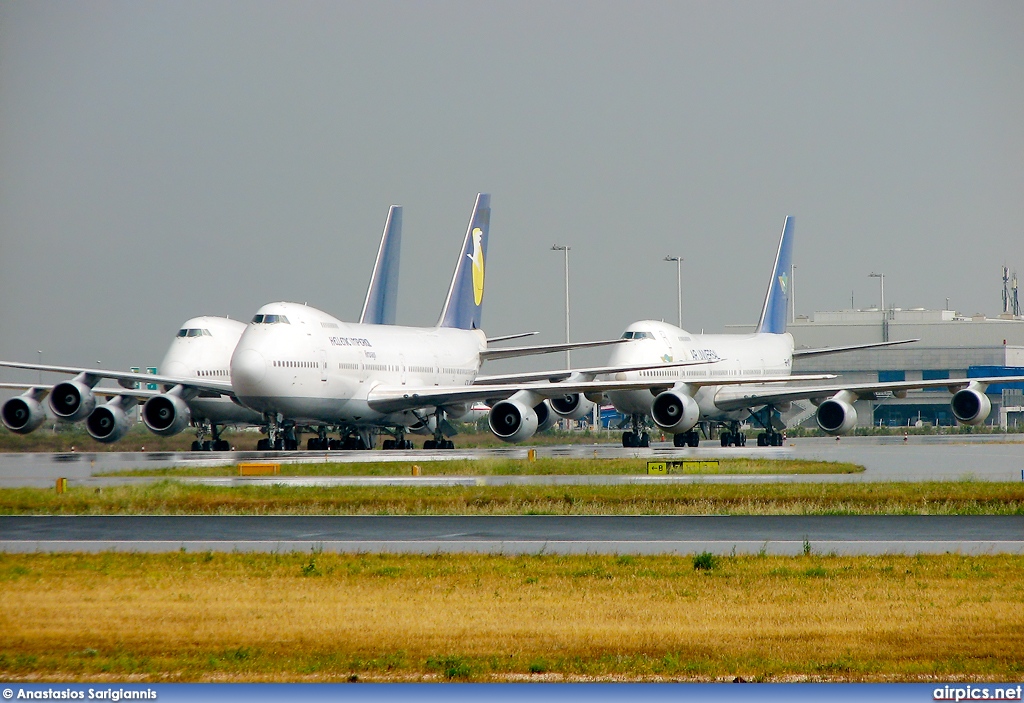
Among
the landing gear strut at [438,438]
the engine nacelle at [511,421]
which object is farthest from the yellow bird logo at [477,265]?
the engine nacelle at [511,421]

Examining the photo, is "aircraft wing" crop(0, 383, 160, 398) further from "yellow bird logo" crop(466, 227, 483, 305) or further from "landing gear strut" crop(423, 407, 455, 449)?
"yellow bird logo" crop(466, 227, 483, 305)

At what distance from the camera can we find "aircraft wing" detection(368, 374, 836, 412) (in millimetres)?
50531

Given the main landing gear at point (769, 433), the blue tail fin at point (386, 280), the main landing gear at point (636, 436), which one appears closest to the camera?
the main landing gear at point (636, 436)

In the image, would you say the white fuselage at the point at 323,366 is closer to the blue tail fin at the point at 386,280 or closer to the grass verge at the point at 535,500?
the blue tail fin at the point at 386,280

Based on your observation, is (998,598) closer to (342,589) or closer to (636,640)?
(636,640)

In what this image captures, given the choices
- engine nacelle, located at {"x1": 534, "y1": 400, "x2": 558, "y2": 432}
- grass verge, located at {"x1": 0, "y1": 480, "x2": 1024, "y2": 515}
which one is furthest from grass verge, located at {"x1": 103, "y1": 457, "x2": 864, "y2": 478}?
engine nacelle, located at {"x1": 534, "y1": 400, "x2": 558, "y2": 432}

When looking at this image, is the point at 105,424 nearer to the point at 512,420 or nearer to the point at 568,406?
the point at 512,420

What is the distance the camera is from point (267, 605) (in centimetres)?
1331

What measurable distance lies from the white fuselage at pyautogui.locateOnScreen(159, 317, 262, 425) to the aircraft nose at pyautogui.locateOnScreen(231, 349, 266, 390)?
6.33 m

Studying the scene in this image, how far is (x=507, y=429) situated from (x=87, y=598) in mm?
35924

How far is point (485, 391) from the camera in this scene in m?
51.9

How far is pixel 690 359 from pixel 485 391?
13.2m

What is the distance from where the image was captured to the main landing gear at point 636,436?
56.2 metres

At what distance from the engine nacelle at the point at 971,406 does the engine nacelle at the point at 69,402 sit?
117 feet
